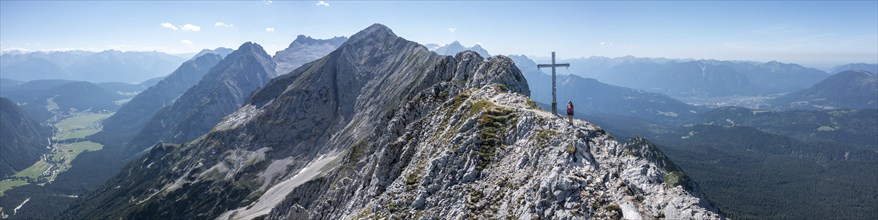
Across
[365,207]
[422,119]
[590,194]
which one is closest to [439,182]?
[365,207]

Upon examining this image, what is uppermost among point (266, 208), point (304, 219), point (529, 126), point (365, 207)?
point (529, 126)

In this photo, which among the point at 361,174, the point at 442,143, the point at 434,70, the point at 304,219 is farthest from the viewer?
the point at 434,70

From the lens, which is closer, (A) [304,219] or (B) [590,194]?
(B) [590,194]

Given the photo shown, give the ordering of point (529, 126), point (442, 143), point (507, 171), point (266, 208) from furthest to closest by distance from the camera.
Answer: point (266, 208)
point (442, 143)
point (529, 126)
point (507, 171)

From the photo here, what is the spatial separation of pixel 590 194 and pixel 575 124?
1386 cm

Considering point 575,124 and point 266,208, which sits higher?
point 575,124

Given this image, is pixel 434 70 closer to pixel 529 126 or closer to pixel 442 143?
pixel 442 143

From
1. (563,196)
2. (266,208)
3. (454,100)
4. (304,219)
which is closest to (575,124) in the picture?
(563,196)

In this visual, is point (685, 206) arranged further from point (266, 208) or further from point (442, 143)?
point (266, 208)

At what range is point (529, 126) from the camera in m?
57.5

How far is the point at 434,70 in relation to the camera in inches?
5679

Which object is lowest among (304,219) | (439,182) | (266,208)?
(266,208)

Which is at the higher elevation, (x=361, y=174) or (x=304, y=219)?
(x=361, y=174)

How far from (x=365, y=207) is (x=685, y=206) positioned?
1768 inches
